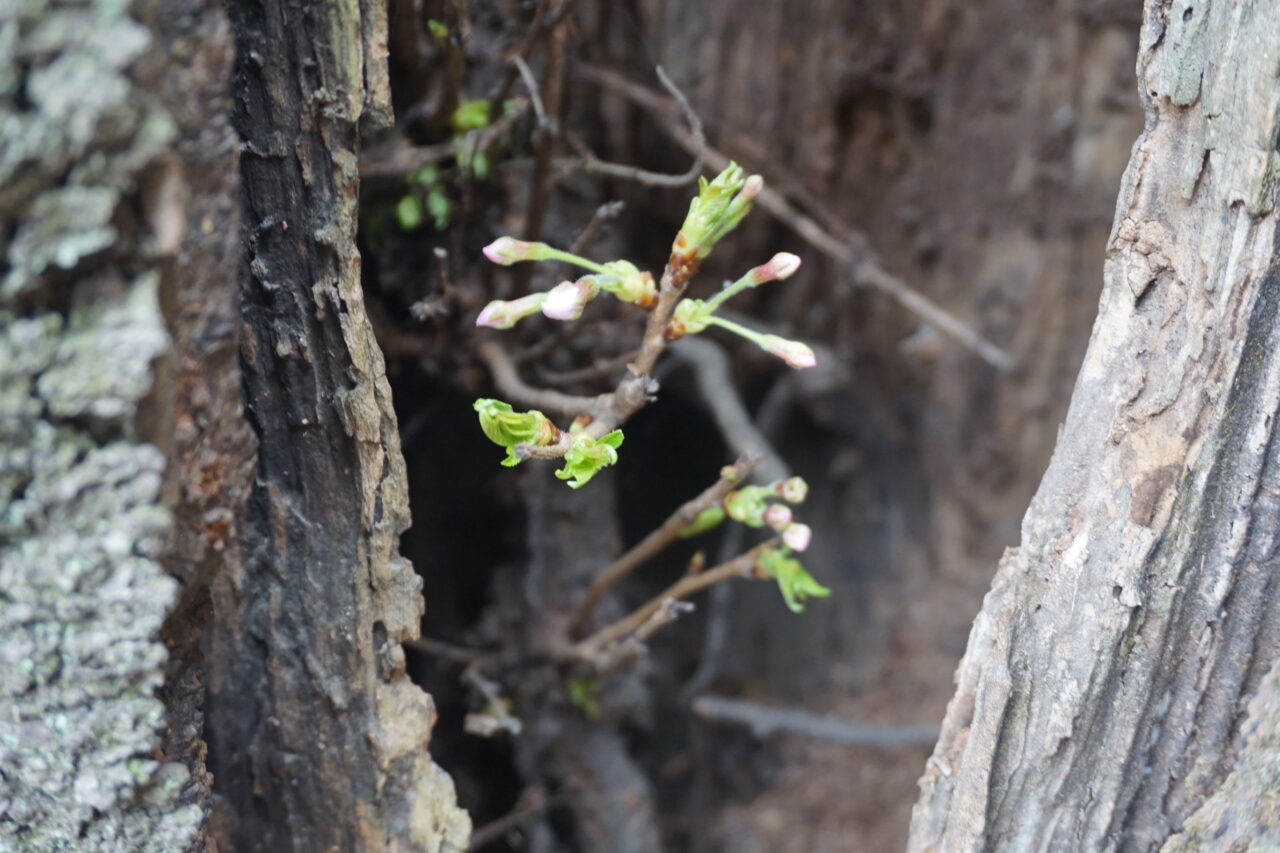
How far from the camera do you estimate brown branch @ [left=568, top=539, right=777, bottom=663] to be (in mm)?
1004

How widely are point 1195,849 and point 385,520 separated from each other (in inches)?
27.1

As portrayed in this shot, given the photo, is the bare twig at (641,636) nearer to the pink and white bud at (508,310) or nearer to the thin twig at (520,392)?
the thin twig at (520,392)

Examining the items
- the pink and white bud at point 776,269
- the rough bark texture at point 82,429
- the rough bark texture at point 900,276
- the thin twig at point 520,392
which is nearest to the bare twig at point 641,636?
the thin twig at point 520,392

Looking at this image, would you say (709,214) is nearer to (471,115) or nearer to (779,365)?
(471,115)

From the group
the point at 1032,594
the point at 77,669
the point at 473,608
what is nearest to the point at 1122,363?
the point at 1032,594

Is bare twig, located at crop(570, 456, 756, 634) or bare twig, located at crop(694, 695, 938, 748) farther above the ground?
bare twig, located at crop(570, 456, 756, 634)

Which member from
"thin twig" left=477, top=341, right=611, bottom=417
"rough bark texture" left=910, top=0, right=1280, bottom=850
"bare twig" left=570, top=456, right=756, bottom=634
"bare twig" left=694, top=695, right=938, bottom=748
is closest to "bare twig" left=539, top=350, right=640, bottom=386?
"thin twig" left=477, top=341, right=611, bottom=417

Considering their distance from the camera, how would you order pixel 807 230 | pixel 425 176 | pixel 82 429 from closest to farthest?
pixel 82 429
pixel 425 176
pixel 807 230

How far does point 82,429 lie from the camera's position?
60 centimetres

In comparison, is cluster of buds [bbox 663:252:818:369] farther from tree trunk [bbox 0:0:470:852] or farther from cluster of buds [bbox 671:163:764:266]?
tree trunk [bbox 0:0:470:852]

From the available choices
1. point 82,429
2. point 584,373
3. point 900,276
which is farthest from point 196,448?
point 900,276

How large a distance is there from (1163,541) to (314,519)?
658 mm

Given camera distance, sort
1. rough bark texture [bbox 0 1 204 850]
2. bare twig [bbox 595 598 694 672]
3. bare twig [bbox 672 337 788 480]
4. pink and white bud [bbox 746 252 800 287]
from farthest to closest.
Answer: bare twig [bbox 672 337 788 480] < bare twig [bbox 595 598 694 672] < pink and white bud [bbox 746 252 800 287] < rough bark texture [bbox 0 1 204 850]

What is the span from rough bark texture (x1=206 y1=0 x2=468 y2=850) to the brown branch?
0.34 m
